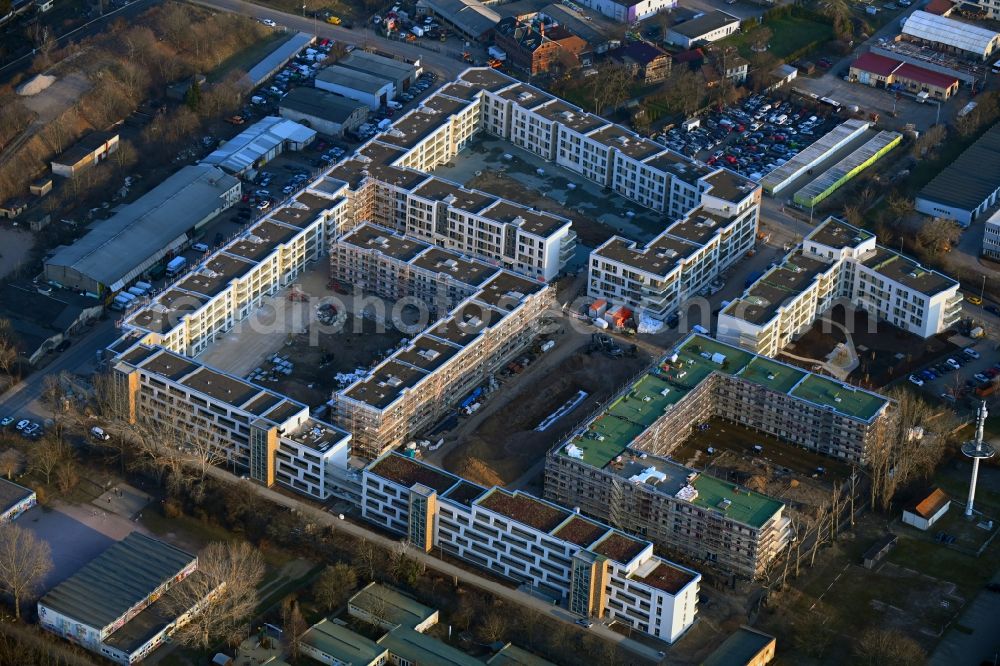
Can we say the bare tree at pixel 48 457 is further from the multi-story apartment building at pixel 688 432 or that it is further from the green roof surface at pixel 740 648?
the green roof surface at pixel 740 648

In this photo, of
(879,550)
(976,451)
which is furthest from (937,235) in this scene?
(879,550)

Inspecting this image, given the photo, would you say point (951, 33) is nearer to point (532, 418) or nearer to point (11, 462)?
point (532, 418)

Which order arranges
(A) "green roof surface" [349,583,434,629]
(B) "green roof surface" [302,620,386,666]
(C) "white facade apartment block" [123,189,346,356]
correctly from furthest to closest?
(C) "white facade apartment block" [123,189,346,356], (A) "green roof surface" [349,583,434,629], (B) "green roof surface" [302,620,386,666]

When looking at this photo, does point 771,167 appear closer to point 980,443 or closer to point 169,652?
point 980,443

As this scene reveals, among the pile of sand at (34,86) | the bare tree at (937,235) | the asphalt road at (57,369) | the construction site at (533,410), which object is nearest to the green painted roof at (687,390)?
the construction site at (533,410)

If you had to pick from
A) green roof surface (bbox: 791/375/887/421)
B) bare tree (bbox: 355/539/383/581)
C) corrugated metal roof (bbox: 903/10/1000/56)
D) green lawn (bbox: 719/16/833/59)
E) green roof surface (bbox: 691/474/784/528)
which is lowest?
bare tree (bbox: 355/539/383/581)

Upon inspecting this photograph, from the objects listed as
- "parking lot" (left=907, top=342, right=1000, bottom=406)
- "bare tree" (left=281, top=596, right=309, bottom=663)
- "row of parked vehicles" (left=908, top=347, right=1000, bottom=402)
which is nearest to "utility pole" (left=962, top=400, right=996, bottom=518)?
"parking lot" (left=907, top=342, right=1000, bottom=406)

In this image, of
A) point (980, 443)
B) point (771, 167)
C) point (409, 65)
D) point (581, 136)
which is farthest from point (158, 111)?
point (980, 443)

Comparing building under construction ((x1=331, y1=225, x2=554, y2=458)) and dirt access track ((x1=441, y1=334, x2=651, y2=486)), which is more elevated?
building under construction ((x1=331, y1=225, x2=554, y2=458))

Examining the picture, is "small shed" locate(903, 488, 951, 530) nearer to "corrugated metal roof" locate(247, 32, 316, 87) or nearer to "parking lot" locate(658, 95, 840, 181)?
"parking lot" locate(658, 95, 840, 181)
